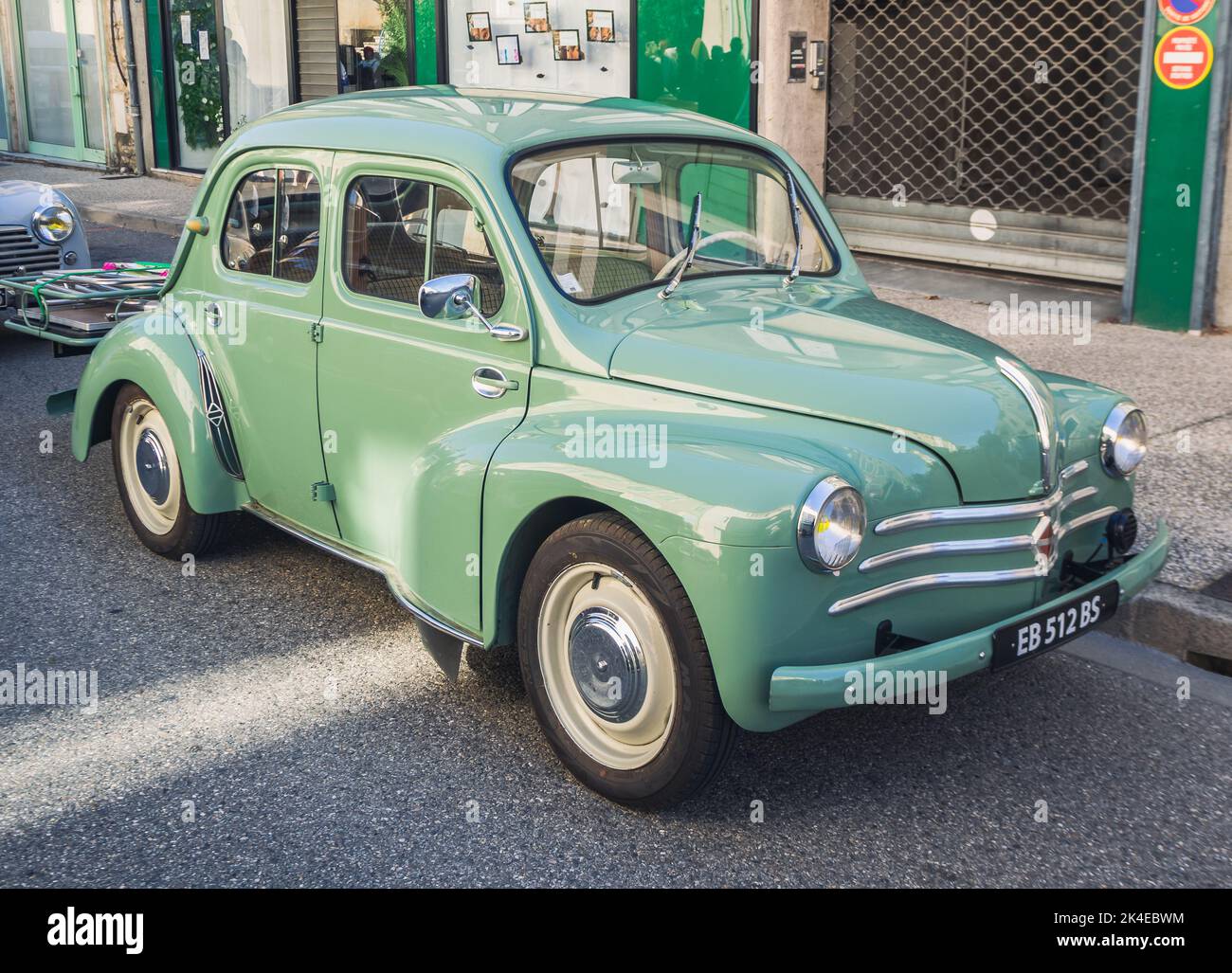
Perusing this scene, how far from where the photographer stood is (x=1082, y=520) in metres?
3.89

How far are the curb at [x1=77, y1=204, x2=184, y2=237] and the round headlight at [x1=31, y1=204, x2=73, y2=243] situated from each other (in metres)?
4.79

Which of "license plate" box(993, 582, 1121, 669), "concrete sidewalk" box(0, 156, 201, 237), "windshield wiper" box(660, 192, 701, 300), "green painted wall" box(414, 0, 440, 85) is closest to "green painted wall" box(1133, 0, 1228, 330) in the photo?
"windshield wiper" box(660, 192, 701, 300)

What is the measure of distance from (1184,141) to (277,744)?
6.79m

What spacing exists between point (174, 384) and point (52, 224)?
4679 mm

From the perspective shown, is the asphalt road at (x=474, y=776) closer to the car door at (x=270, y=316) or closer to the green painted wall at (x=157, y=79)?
the car door at (x=270, y=316)

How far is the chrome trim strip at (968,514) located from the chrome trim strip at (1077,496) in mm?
92

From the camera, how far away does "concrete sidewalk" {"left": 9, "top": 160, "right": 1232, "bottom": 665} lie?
4629 mm

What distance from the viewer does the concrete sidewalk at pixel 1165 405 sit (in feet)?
15.2

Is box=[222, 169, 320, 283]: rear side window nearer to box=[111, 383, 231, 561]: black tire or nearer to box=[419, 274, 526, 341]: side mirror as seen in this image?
box=[111, 383, 231, 561]: black tire

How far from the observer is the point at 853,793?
12.0 feet

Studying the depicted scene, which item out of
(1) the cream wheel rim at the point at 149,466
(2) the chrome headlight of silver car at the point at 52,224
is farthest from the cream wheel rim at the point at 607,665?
(2) the chrome headlight of silver car at the point at 52,224
